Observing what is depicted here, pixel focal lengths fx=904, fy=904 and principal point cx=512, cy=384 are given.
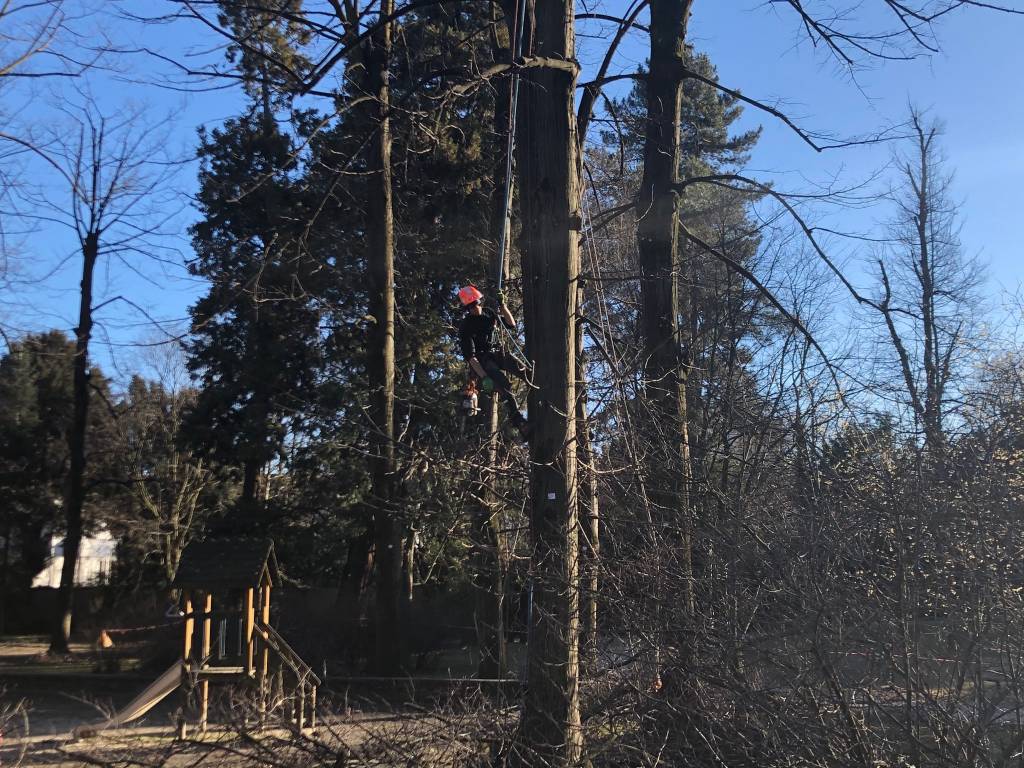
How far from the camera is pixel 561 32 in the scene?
25.5 ft

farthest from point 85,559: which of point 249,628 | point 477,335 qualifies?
point 477,335

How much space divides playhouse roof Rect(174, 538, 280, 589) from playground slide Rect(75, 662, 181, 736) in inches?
49.5

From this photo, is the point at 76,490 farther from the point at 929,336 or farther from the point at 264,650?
the point at 929,336

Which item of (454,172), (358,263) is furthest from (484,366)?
(358,263)

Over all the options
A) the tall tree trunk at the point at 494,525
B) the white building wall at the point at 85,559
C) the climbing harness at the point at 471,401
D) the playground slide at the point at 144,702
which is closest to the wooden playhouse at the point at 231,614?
the playground slide at the point at 144,702

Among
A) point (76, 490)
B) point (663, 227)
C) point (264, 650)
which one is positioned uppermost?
point (663, 227)

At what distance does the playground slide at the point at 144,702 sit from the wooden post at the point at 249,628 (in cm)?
97

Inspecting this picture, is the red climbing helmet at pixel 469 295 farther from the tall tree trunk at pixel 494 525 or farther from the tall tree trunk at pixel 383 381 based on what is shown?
the tall tree trunk at pixel 383 381

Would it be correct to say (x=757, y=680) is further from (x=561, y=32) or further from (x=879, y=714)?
(x=561, y=32)

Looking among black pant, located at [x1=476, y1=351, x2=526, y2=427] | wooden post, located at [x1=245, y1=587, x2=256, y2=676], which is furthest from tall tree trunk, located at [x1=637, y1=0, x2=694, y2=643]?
wooden post, located at [x1=245, y1=587, x2=256, y2=676]

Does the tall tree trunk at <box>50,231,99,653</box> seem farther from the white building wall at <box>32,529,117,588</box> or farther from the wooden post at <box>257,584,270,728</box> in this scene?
the white building wall at <box>32,529,117,588</box>

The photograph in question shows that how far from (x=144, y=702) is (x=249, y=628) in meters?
1.78

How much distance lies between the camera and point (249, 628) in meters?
13.7

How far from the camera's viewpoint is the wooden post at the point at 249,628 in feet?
44.4
